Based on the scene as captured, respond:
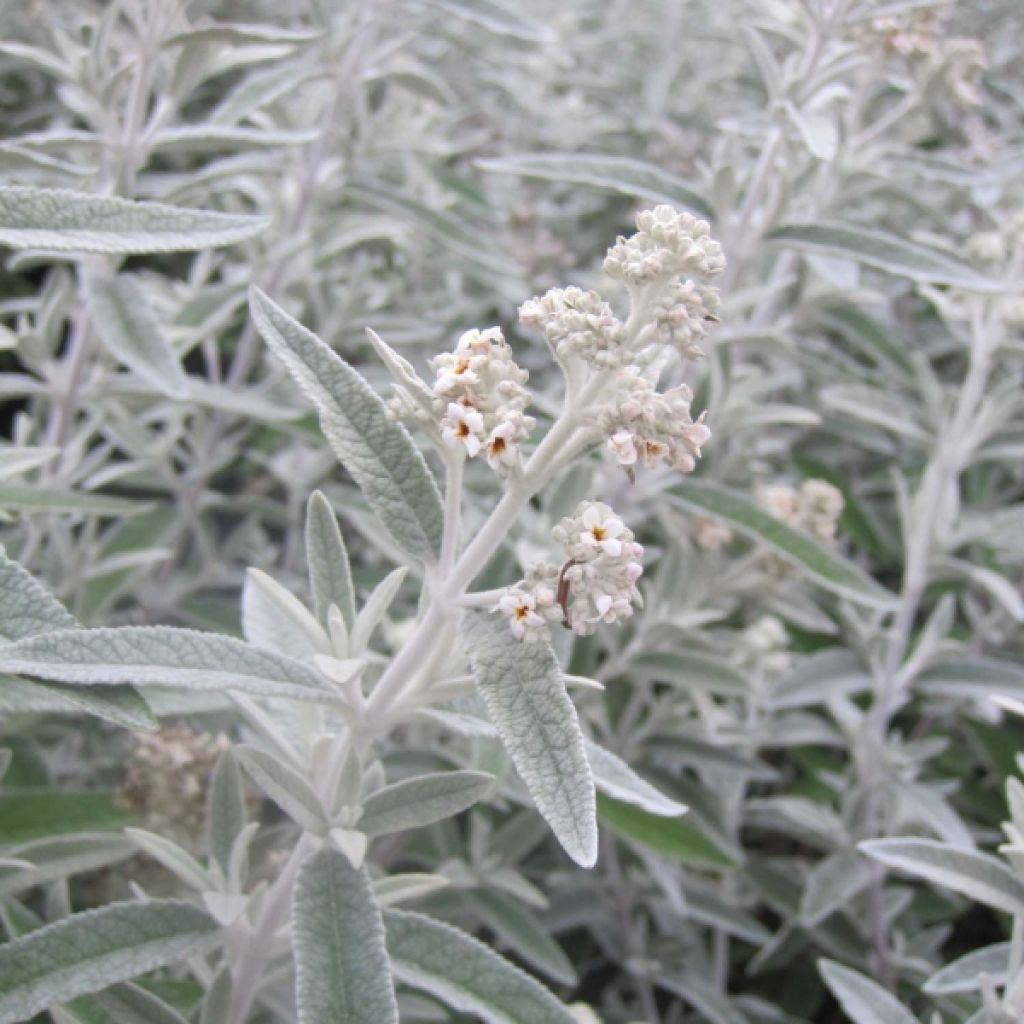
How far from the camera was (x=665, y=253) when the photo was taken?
1.20 metres

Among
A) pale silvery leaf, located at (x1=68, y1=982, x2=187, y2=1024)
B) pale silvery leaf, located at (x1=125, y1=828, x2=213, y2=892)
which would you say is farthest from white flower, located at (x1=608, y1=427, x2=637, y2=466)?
pale silvery leaf, located at (x1=68, y1=982, x2=187, y2=1024)

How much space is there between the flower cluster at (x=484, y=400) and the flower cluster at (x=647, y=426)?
9cm

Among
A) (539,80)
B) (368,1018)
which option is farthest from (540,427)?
(539,80)

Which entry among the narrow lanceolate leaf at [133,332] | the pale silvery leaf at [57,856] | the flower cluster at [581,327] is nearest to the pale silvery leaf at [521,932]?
the pale silvery leaf at [57,856]

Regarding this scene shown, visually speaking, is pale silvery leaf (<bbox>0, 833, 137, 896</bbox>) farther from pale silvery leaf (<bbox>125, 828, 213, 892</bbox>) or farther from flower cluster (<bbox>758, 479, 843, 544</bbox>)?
flower cluster (<bbox>758, 479, 843, 544</bbox>)

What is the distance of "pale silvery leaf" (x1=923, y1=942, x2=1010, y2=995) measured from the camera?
1.70 meters

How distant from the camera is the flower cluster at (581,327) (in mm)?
1151

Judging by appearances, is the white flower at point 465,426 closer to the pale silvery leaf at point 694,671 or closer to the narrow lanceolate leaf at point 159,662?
the narrow lanceolate leaf at point 159,662

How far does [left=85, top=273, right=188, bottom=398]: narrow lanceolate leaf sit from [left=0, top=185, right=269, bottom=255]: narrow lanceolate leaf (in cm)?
45

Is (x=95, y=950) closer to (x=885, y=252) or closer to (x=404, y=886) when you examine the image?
(x=404, y=886)

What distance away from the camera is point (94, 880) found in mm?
2139

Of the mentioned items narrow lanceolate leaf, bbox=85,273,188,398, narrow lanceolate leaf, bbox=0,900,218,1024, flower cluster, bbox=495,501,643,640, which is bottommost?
narrow lanceolate leaf, bbox=0,900,218,1024

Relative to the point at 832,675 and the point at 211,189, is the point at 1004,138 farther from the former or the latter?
the point at 211,189

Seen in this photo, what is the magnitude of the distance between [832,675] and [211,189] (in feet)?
5.59
